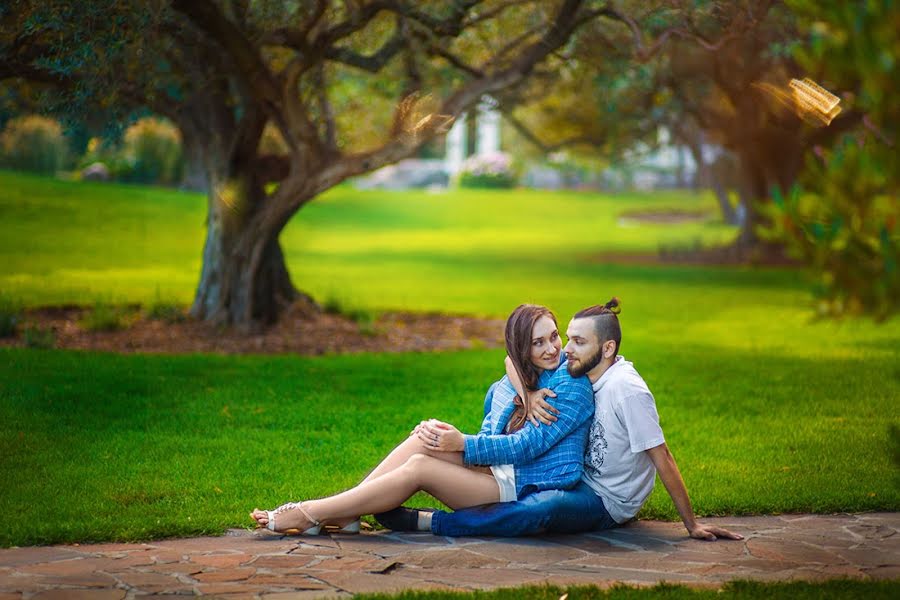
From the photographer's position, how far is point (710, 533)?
22.2 feet

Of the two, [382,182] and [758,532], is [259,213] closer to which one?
[758,532]

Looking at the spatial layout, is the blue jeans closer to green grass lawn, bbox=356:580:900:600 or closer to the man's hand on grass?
the man's hand on grass

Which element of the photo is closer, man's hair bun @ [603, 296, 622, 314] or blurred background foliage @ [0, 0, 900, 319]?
blurred background foliage @ [0, 0, 900, 319]

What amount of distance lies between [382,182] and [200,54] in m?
36.3

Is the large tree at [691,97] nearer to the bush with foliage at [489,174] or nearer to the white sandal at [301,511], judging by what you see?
the white sandal at [301,511]

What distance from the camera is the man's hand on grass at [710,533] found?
674 cm

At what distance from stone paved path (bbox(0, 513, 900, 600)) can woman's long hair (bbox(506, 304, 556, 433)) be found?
0.89m

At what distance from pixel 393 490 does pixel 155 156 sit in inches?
1281

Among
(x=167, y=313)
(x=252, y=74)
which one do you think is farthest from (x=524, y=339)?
(x=167, y=313)

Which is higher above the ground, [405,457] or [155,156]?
[155,156]

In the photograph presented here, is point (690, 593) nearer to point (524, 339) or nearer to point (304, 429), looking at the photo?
point (524, 339)

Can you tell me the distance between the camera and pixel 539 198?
47.3m

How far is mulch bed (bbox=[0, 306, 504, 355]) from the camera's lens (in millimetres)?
14336

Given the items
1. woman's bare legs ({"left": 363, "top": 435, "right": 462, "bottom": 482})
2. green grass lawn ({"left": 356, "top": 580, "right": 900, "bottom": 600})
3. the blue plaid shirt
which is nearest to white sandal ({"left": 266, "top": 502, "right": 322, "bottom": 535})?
woman's bare legs ({"left": 363, "top": 435, "right": 462, "bottom": 482})
